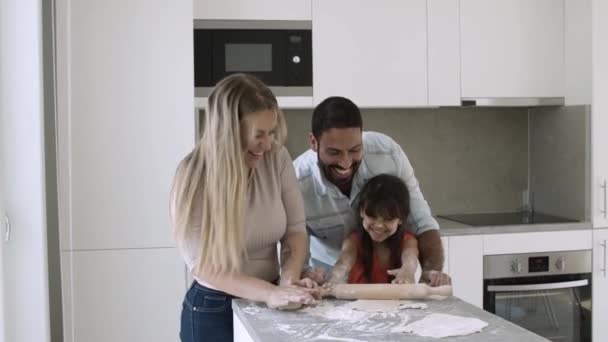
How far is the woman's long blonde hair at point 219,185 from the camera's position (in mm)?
1687

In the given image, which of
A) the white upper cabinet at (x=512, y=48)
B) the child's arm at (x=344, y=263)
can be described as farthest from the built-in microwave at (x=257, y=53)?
the child's arm at (x=344, y=263)

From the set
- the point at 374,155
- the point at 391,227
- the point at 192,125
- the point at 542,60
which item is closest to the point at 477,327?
the point at 391,227

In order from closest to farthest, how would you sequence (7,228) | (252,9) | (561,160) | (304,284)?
(304,284)
(7,228)
(252,9)
(561,160)

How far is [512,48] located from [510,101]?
0.79 ft

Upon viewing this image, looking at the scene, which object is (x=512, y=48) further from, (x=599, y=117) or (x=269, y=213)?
(x=269, y=213)

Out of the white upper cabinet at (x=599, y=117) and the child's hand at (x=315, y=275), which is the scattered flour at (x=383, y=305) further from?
the white upper cabinet at (x=599, y=117)

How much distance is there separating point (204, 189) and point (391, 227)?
22.9 inches

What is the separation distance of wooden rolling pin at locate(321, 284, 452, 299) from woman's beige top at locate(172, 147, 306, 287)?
0.17 metres

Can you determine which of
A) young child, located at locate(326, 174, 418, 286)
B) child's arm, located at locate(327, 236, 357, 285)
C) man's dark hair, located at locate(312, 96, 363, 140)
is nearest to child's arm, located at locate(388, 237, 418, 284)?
young child, located at locate(326, 174, 418, 286)

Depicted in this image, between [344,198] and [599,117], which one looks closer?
[344,198]

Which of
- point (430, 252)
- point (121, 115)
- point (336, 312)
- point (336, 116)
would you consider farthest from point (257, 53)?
point (336, 312)

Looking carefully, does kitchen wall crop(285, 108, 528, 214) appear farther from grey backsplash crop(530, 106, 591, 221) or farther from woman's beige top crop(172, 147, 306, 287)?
woman's beige top crop(172, 147, 306, 287)

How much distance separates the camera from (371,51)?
3396mm

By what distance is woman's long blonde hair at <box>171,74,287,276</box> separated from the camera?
5.53ft
